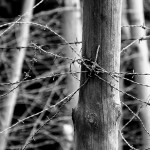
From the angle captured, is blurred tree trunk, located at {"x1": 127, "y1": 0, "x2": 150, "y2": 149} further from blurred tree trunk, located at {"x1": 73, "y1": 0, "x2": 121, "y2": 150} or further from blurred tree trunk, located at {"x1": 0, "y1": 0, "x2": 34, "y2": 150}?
blurred tree trunk, located at {"x1": 73, "y1": 0, "x2": 121, "y2": 150}

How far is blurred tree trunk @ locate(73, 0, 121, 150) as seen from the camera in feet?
6.38

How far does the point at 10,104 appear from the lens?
710 cm

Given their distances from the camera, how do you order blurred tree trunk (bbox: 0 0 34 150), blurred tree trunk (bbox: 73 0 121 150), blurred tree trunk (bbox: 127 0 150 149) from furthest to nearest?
1. blurred tree trunk (bbox: 0 0 34 150)
2. blurred tree trunk (bbox: 127 0 150 149)
3. blurred tree trunk (bbox: 73 0 121 150)

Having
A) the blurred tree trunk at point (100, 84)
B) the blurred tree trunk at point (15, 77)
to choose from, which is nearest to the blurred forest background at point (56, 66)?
the blurred tree trunk at point (15, 77)

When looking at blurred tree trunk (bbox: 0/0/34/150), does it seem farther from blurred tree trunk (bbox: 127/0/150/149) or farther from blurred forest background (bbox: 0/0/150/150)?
blurred tree trunk (bbox: 127/0/150/149)

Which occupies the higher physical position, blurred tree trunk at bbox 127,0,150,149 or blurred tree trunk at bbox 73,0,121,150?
blurred tree trunk at bbox 127,0,150,149

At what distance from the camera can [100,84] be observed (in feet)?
6.44

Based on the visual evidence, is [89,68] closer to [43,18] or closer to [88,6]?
[88,6]

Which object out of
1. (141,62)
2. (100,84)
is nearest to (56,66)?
(100,84)

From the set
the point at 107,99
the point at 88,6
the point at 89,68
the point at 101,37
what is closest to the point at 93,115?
the point at 107,99

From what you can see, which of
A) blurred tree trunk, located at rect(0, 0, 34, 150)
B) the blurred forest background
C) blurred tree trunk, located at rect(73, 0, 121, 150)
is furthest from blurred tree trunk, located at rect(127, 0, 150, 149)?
blurred tree trunk, located at rect(73, 0, 121, 150)

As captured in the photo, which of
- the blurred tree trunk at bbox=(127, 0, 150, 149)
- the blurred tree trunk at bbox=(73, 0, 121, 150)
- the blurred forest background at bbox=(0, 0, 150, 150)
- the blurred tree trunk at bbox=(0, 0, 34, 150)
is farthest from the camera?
the blurred tree trunk at bbox=(0, 0, 34, 150)

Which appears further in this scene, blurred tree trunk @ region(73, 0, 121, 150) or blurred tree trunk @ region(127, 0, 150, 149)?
blurred tree trunk @ region(127, 0, 150, 149)

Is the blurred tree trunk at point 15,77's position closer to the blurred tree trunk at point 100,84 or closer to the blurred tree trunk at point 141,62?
the blurred tree trunk at point 141,62
